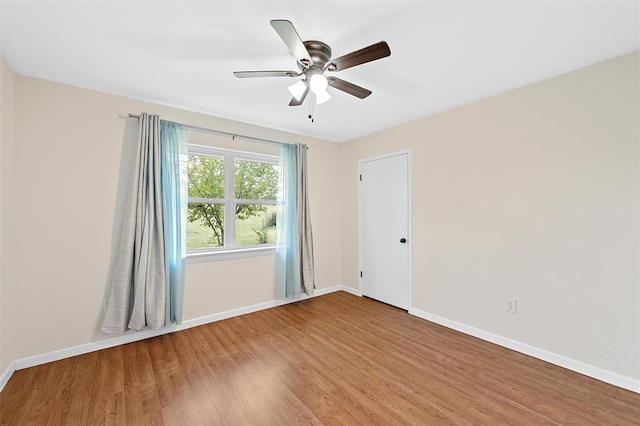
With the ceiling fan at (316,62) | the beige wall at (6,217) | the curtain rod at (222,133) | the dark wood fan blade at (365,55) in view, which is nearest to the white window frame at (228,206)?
the curtain rod at (222,133)

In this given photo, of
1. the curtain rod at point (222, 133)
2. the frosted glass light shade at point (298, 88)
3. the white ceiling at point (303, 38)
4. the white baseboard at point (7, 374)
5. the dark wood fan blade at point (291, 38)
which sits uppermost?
the white ceiling at point (303, 38)

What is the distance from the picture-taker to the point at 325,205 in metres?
4.22

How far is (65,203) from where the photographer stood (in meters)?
2.36

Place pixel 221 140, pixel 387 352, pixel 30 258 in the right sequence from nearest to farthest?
pixel 30 258, pixel 387 352, pixel 221 140

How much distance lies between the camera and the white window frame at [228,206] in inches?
123

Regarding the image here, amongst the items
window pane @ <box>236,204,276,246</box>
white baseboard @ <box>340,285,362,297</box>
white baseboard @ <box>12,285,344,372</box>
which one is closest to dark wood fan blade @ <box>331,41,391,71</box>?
window pane @ <box>236,204,276,246</box>

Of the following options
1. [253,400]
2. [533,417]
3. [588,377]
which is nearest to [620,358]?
[588,377]

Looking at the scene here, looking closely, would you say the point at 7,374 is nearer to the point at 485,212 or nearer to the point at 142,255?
the point at 142,255

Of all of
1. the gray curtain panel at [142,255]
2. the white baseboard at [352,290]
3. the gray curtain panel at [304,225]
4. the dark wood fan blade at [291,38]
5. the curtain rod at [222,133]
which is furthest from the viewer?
the white baseboard at [352,290]

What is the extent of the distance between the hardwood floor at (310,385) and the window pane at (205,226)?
1.02m

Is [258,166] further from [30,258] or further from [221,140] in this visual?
[30,258]

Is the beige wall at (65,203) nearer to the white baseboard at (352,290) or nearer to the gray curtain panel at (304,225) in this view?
the gray curtain panel at (304,225)

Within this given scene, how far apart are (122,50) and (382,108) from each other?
2.36 meters

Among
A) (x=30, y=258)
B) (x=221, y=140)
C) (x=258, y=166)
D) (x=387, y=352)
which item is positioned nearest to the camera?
(x=30, y=258)
